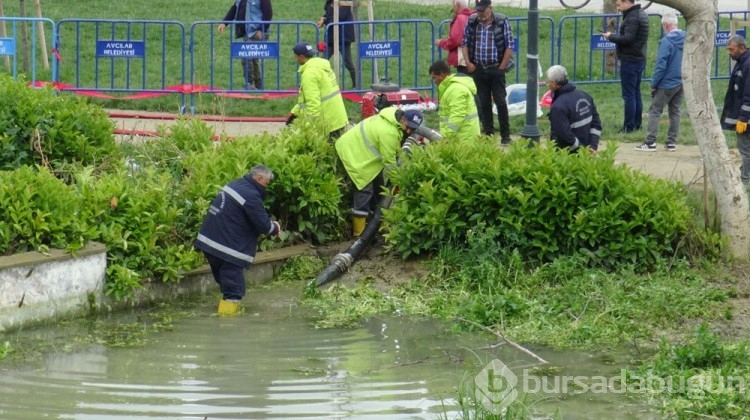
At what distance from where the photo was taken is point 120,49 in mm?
19406

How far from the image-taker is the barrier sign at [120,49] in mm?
19344

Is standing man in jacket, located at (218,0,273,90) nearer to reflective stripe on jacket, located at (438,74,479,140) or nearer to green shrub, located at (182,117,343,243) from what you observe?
reflective stripe on jacket, located at (438,74,479,140)

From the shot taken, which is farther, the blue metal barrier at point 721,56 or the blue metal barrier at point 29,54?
the blue metal barrier at point 721,56

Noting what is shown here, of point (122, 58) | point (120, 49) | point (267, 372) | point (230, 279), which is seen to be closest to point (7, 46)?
point (120, 49)

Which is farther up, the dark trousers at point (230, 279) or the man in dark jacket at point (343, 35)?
the man in dark jacket at point (343, 35)

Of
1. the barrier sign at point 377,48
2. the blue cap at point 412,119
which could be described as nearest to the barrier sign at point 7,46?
the barrier sign at point 377,48

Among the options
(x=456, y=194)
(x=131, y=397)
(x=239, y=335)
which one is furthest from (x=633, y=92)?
(x=131, y=397)

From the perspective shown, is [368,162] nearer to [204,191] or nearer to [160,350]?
[204,191]

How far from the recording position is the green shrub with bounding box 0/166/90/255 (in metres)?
11.4

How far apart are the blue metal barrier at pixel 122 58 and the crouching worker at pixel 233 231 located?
728cm

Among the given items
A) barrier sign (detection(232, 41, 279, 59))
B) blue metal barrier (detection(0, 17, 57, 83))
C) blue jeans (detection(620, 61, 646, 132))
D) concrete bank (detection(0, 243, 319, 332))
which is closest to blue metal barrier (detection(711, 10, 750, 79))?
blue jeans (detection(620, 61, 646, 132))

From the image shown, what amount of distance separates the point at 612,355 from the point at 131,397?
383cm

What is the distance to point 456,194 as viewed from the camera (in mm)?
12711

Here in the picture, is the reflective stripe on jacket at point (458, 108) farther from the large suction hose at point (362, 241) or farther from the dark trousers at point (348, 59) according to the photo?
the dark trousers at point (348, 59)
